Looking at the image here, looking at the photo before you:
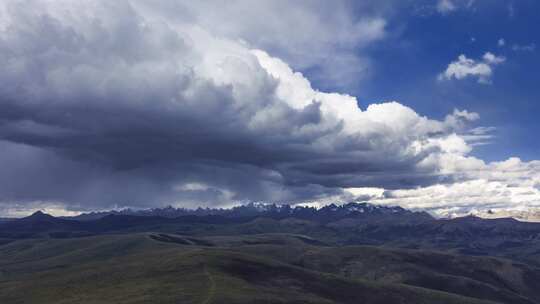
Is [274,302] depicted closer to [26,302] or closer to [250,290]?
[250,290]

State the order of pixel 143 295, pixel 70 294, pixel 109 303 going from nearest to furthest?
pixel 109 303 → pixel 143 295 → pixel 70 294

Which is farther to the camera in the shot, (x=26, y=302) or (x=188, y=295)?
(x=26, y=302)

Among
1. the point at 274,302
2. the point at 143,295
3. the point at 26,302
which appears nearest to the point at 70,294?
the point at 26,302

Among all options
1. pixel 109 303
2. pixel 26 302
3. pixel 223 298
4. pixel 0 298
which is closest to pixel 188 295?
pixel 223 298

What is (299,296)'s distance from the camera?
191750mm

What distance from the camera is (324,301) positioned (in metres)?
189

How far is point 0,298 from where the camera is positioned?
199375 millimetres

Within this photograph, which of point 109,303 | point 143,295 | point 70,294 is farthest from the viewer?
point 70,294

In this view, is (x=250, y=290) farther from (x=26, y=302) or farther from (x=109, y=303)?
(x=26, y=302)

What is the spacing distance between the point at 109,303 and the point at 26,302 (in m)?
41.3

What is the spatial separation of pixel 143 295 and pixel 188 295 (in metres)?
15.8

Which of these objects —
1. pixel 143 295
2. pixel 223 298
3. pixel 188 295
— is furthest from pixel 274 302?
pixel 143 295

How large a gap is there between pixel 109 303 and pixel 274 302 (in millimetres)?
50953

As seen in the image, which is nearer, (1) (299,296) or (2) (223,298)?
(2) (223,298)
